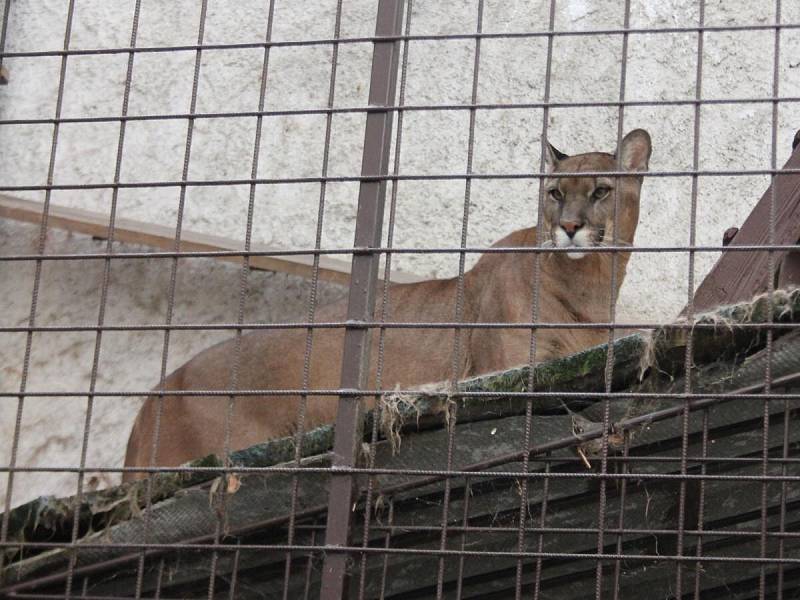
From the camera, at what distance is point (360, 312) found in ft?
13.5

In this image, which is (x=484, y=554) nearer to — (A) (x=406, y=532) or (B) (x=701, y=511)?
(B) (x=701, y=511)

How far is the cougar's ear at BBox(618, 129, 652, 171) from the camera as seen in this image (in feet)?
21.0

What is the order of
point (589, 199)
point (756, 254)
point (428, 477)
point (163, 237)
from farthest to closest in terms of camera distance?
point (163, 237)
point (589, 199)
point (756, 254)
point (428, 477)

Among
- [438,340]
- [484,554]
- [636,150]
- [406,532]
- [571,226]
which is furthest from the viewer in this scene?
[438,340]

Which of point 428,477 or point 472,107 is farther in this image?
point 428,477

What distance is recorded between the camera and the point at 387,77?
170 inches

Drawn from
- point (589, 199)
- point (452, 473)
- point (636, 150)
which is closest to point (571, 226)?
point (589, 199)

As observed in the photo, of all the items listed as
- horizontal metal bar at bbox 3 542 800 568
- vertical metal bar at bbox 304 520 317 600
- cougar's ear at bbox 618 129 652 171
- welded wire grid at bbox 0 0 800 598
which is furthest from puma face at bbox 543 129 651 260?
horizontal metal bar at bbox 3 542 800 568

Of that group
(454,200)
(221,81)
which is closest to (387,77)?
(454,200)

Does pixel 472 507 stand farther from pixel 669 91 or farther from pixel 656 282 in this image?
pixel 669 91

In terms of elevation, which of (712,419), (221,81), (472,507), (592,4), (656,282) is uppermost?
(592,4)

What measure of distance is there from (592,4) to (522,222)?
1.35 metres

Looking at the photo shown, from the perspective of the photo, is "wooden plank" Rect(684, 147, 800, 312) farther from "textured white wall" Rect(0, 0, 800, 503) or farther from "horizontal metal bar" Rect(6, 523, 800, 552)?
"textured white wall" Rect(0, 0, 800, 503)

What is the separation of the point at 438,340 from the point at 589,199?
1.12 m
